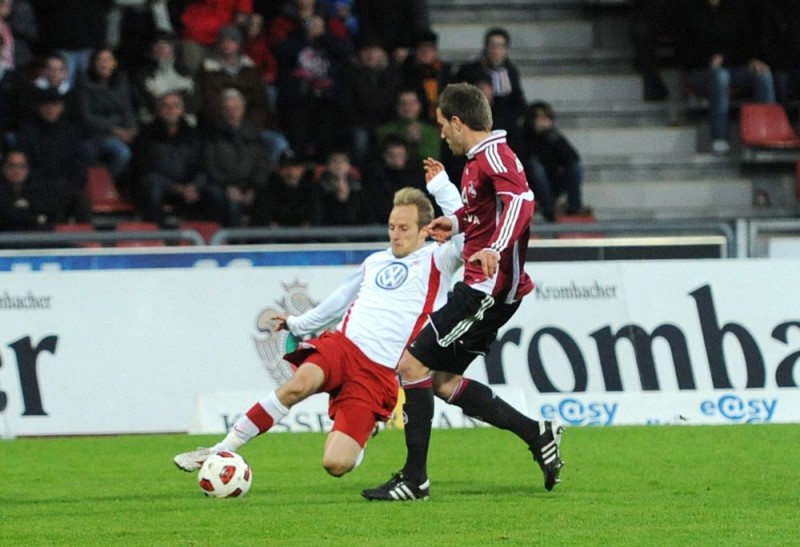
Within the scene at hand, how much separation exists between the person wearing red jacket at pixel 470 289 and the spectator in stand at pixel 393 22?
35.0ft

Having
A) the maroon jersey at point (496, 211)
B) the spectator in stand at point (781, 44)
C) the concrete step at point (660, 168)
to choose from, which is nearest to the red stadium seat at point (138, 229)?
the concrete step at point (660, 168)

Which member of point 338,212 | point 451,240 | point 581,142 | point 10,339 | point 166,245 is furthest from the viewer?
point 581,142

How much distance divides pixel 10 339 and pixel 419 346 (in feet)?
18.2

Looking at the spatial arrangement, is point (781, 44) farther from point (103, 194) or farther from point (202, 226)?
point (103, 194)

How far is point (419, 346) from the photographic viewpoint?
8508mm

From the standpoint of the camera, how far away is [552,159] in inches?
704

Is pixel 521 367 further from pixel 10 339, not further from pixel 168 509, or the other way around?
pixel 168 509

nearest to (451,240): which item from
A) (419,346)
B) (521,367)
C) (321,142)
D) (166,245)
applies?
(419,346)

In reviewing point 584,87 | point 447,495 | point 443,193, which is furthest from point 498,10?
point 447,495

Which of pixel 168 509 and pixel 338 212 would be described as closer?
pixel 168 509

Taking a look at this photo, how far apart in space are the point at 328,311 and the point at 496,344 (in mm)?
4097

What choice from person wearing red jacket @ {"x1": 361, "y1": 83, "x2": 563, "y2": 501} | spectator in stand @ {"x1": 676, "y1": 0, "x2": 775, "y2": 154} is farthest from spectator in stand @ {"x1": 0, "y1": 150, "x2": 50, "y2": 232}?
spectator in stand @ {"x1": 676, "y1": 0, "x2": 775, "y2": 154}

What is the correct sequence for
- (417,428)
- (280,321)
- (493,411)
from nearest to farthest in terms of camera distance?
(417,428) → (493,411) → (280,321)

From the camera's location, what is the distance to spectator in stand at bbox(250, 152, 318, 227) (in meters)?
16.0
